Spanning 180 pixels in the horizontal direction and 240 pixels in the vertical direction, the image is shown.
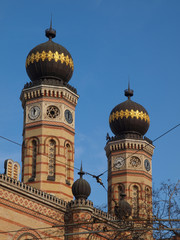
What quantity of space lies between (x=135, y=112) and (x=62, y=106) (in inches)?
376

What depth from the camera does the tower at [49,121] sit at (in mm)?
31625

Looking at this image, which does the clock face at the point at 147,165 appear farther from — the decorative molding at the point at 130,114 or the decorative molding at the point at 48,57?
the decorative molding at the point at 48,57

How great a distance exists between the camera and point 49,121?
107ft

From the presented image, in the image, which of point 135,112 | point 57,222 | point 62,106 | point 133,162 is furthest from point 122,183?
point 57,222

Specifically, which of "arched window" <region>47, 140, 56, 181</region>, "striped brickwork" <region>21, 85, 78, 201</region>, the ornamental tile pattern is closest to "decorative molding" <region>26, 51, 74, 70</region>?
"striped brickwork" <region>21, 85, 78, 201</region>

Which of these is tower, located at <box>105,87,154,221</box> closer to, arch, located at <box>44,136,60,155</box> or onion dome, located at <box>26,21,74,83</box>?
onion dome, located at <box>26,21,74,83</box>

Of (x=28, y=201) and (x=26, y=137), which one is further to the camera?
(x=26, y=137)

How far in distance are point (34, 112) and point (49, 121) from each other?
1305 millimetres

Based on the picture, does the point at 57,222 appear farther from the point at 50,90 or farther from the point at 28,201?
the point at 50,90

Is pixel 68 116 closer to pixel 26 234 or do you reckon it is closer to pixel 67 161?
pixel 67 161

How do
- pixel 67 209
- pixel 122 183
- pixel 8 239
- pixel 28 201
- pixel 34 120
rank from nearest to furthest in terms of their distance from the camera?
pixel 8 239
pixel 28 201
pixel 67 209
pixel 34 120
pixel 122 183

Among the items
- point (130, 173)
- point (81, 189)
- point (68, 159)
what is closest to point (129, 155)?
point (130, 173)

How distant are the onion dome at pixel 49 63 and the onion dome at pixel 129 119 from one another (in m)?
7.67

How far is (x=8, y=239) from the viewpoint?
24391 mm
